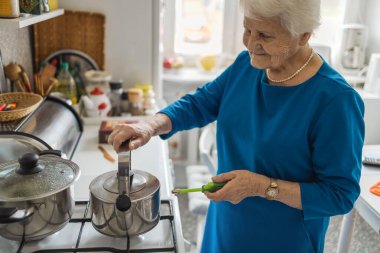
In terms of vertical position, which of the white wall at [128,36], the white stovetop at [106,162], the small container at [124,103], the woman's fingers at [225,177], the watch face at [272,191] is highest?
the white wall at [128,36]

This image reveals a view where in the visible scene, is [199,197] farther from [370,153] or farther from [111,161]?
[370,153]

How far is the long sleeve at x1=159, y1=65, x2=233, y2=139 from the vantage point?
1.12 metres

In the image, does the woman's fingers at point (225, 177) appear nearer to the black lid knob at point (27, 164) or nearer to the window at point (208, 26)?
the black lid knob at point (27, 164)

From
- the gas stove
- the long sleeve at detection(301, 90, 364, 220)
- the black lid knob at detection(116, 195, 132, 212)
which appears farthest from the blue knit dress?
the black lid knob at detection(116, 195, 132, 212)

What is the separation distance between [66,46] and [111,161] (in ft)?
2.58

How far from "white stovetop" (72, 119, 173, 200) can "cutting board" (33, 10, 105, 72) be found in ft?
1.75

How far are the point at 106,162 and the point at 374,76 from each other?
1.55m

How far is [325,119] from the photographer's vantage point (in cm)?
83

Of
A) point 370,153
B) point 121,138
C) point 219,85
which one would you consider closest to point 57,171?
point 121,138

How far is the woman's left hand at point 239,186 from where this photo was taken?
2.80 feet

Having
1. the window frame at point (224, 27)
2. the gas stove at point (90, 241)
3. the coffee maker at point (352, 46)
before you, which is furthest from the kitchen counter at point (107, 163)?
the coffee maker at point (352, 46)

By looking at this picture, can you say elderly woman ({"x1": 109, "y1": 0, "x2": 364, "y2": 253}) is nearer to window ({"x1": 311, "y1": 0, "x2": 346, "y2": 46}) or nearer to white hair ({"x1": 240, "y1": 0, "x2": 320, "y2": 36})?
white hair ({"x1": 240, "y1": 0, "x2": 320, "y2": 36})

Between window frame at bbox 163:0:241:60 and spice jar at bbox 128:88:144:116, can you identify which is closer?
spice jar at bbox 128:88:144:116

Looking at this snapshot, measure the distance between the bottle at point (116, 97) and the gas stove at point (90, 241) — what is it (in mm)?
894
